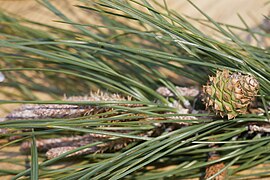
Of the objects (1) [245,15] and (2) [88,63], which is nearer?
(2) [88,63]

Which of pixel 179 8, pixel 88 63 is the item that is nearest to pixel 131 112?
pixel 88 63

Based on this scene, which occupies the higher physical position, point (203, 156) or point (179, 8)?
point (179, 8)

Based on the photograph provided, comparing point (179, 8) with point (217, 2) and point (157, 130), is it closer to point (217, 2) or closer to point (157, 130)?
point (217, 2)

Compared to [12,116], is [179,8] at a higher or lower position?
higher

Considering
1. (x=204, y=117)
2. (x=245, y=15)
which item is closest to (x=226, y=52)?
(x=204, y=117)

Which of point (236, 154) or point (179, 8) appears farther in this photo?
point (179, 8)

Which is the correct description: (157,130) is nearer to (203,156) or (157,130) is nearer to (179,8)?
(203,156)
